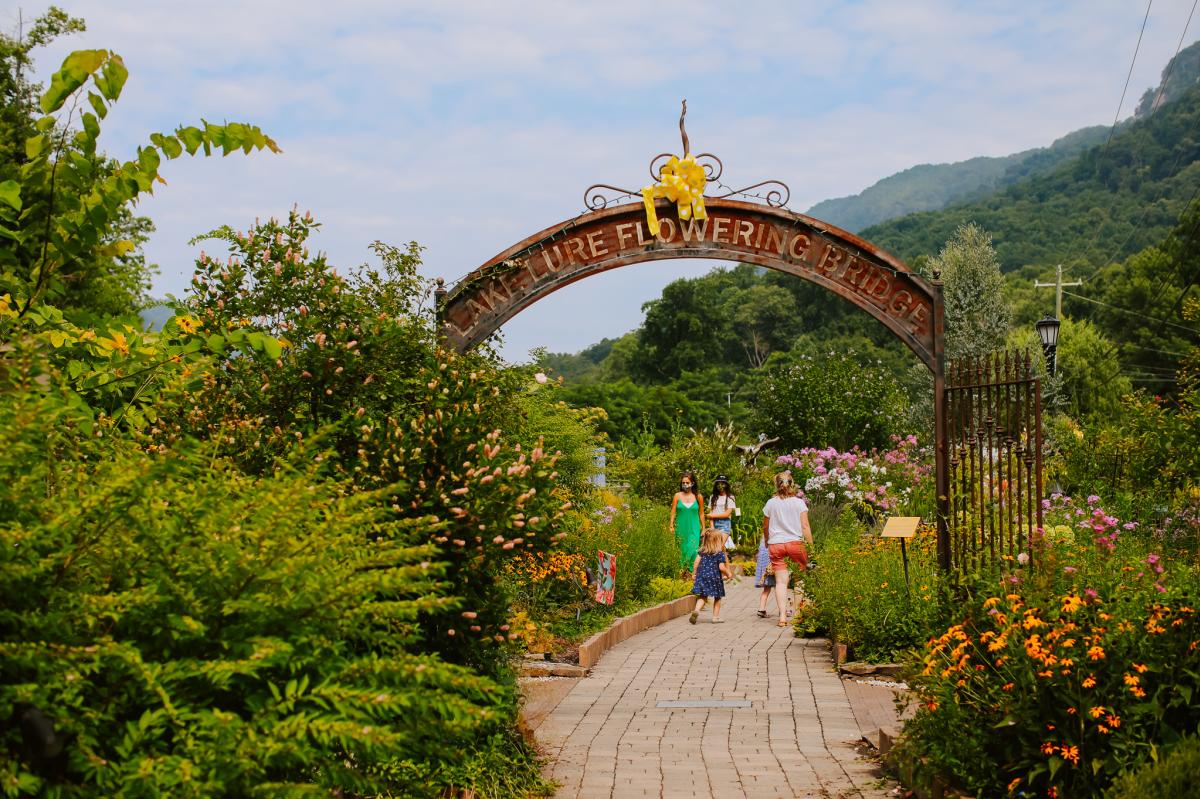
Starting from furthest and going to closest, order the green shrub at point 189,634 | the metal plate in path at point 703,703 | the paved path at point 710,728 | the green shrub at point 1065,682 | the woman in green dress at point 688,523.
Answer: the woman in green dress at point 688,523, the metal plate in path at point 703,703, the paved path at point 710,728, the green shrub at point 1065,682, the green shrub at point 189,634

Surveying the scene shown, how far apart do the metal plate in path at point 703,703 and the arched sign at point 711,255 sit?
9.34 feet

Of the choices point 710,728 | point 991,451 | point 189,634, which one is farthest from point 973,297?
point 189,634

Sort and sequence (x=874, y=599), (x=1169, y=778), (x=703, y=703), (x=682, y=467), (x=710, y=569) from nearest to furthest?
(x=1169, y=778) < (x=703, y=703) < (x=874, y=599) < (x=710, y=569) < (x=682, y=467)

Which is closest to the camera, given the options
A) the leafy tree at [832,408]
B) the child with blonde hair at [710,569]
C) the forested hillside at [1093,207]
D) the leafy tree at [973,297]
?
the child with blonde hair at [710,569]

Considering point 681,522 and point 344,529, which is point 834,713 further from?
point 681,522

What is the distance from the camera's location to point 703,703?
9.16 metres

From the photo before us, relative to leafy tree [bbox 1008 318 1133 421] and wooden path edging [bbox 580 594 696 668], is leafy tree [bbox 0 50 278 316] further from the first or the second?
leafy tree [bbox 1008 318 1133 421]

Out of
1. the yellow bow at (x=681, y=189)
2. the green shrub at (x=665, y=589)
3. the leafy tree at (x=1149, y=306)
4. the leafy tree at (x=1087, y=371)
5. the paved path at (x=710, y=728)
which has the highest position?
the leafy tree at (x=1149, y=306)

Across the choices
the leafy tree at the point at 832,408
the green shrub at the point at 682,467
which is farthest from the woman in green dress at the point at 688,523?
the leafy tree at the point at 832,408

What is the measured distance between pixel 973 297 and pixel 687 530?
2363cm

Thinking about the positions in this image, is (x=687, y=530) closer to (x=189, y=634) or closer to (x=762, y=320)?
(x=189, y=634)

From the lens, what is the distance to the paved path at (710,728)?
6707 millimetres

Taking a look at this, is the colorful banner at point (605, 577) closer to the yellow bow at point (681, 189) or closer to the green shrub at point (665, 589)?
the green shrub at point (665, 589)

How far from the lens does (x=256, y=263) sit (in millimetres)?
7184
